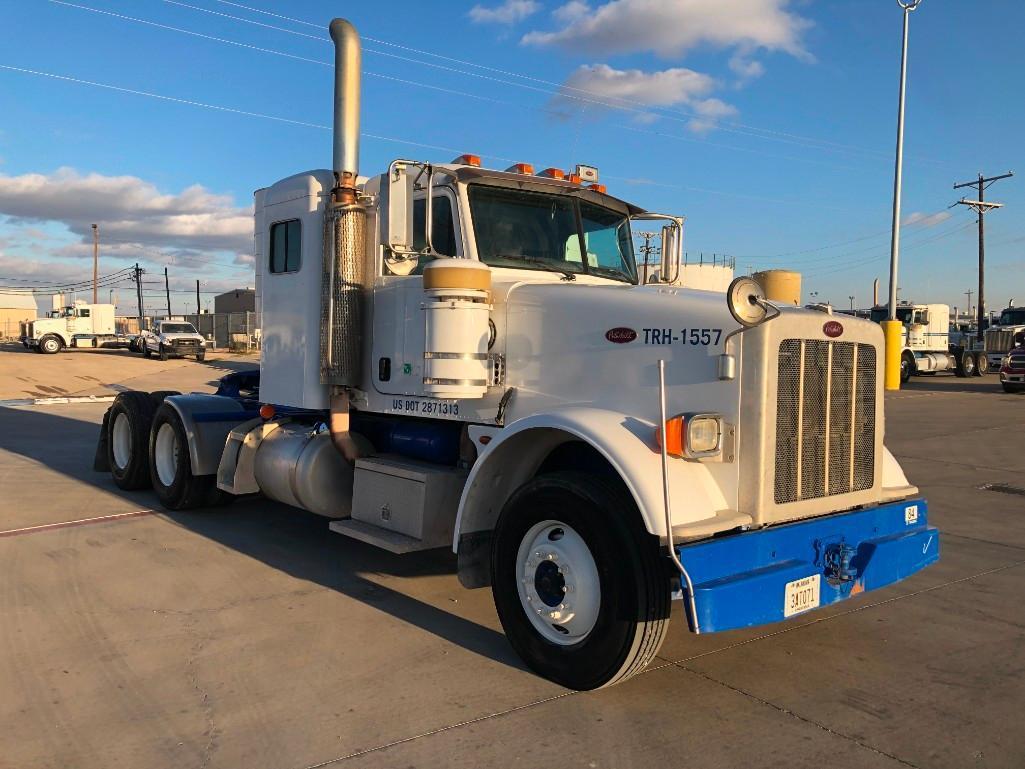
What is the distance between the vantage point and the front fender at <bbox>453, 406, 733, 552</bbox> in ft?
12.4

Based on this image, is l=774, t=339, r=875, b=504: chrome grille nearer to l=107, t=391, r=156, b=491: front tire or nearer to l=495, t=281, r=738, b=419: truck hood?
l=495, t=281, r=738, b=419: truck hood

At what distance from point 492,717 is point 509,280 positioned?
2621mm

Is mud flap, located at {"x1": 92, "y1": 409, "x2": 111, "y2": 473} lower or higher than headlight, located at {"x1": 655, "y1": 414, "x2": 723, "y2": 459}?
lower

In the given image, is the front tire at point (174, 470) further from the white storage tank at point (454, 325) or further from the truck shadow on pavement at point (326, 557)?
the white storage tank at point (454, 325)

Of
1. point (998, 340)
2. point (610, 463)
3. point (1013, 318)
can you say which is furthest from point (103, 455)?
point (1013, 318)

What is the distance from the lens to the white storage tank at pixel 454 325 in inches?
191

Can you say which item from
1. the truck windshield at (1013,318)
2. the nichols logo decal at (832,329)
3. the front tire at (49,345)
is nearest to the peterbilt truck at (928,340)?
the truck windshield at (1013,318)

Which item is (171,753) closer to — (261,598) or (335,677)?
(335,677)

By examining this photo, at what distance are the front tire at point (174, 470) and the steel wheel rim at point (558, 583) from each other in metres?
4.61

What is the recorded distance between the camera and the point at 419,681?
4.20m

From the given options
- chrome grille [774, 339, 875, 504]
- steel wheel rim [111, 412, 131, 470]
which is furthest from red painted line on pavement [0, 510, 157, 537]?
chrome grille [774, 339, 875, 504]

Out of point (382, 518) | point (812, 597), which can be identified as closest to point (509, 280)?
point (382, 518)

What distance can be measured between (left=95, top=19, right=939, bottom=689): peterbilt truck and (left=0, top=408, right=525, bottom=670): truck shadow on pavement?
1.22 feet

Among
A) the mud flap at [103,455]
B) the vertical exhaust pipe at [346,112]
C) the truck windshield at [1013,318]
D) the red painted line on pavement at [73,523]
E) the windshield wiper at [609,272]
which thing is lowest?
the red painted line on pavement at [73,523]
